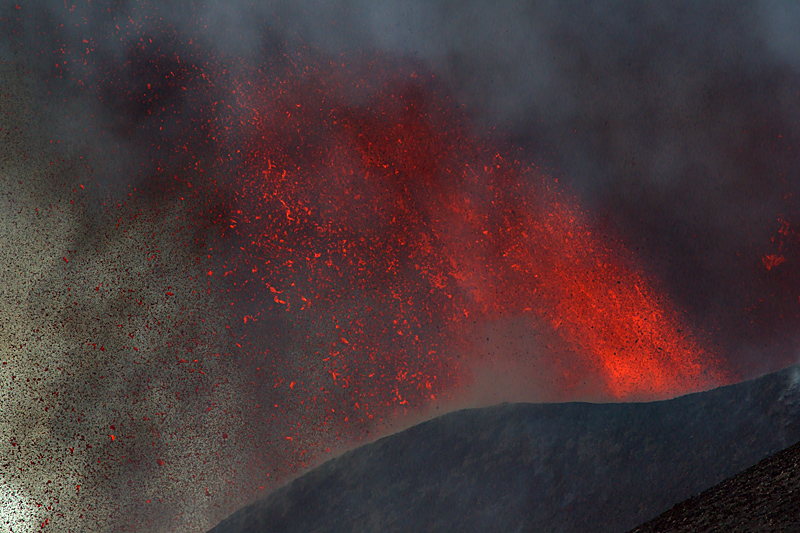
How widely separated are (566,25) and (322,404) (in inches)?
96.7

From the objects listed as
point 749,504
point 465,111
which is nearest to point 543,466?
point 749,504

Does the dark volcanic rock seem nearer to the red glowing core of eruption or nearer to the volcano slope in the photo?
the volcano slope

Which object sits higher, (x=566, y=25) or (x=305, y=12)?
(x=305, y=12)

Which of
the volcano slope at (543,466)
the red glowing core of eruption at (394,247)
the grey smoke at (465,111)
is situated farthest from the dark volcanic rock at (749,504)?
the red glowing core of eruption at (394,247)

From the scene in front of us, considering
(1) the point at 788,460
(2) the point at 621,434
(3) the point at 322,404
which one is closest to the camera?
(1) the point at 788,460

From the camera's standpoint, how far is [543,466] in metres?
Result: 3.41

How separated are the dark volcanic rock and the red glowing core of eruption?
0.87 m

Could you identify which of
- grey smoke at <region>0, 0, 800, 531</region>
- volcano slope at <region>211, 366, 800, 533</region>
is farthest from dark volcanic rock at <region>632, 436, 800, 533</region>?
grey smoke at <region>0, 0, 800, 531</region>

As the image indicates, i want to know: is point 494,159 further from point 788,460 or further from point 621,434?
point 788,460

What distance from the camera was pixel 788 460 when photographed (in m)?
2.83

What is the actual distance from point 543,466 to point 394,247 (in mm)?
1393

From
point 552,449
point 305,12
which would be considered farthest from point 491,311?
point 305,12

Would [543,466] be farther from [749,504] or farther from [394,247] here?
[394,247]

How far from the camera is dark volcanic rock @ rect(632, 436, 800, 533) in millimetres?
2543
